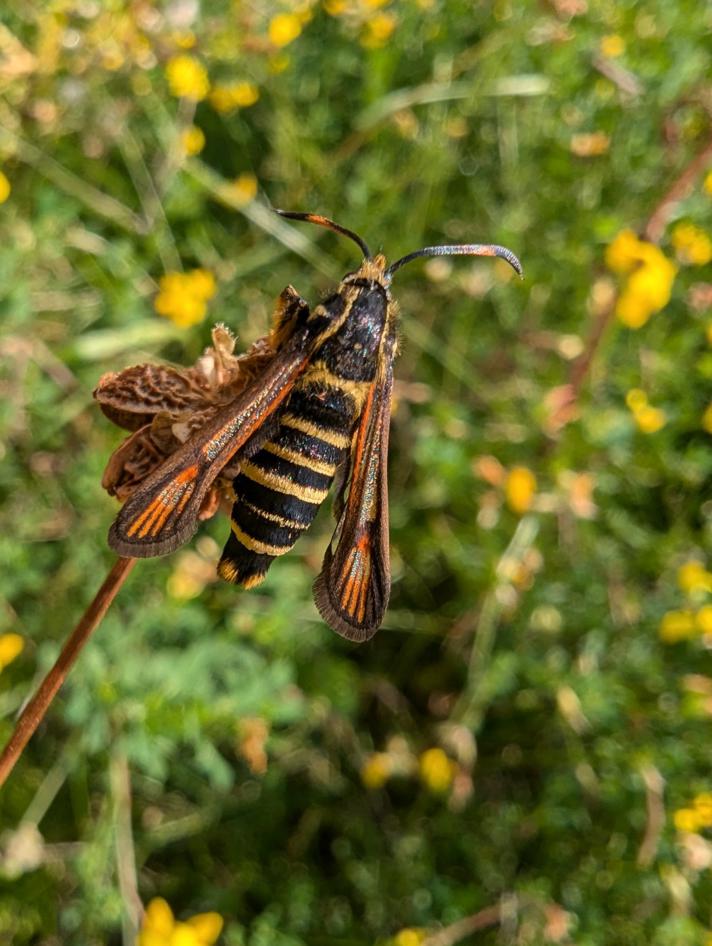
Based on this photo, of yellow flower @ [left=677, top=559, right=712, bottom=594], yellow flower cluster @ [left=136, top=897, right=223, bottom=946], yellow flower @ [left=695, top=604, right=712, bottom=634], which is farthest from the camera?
yellow flower @ [left=677, top=559, right=712, bottom=594]

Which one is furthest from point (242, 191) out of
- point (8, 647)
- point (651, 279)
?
point (8, 647)

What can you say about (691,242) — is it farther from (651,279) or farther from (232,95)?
(232,95)

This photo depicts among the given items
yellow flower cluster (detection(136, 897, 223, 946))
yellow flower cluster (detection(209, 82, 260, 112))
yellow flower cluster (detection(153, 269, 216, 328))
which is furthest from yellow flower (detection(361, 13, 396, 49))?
yellow flower cluster (detection(136, 897, 223, 946))

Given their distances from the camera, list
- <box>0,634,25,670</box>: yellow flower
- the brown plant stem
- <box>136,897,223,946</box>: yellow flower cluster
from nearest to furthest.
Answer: the brown plant stem
<box>136,897,223,946</box>: yellow flower cluster
<box>0,634,25,670</box>: yellow flower

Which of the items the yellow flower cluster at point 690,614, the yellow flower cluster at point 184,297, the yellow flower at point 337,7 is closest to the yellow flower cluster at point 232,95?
the yellow flower at point 337,7

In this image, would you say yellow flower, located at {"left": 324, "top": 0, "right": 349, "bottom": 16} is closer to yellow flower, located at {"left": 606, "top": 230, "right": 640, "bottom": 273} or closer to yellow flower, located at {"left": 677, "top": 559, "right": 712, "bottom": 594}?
yellow flower, located at {"left": 606, "top": 230, "right": 640, "bottom": 273}

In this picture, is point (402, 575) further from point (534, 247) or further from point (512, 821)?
point (534, 247)

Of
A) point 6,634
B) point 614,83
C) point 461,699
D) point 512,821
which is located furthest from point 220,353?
point 614,83

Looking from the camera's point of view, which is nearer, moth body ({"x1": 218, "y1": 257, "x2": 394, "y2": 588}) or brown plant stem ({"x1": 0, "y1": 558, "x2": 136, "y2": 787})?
brown plant stem ({"x1": 0, "y1": 558, "x2": 136, "y2": 787})
